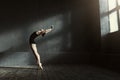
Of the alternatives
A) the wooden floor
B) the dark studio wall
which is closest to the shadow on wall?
the dark studio wall

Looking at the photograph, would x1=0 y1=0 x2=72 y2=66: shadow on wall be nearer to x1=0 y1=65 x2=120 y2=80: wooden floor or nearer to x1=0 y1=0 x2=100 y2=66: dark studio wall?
A: x1=0 y1=0 x2=100 y2=66: dark studio wall

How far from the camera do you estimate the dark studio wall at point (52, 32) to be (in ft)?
25.7

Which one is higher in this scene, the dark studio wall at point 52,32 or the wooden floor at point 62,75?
the dark studio wall at point 52,32

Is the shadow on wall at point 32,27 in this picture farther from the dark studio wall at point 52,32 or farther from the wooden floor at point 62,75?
the wooden floor at point 62,75

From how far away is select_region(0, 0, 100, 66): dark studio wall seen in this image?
784 cm

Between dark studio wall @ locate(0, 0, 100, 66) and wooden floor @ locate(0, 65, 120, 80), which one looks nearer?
wooden floor @ locate(0, 65, 120, 80)

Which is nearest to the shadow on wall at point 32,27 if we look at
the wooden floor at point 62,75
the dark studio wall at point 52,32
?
the dark studio wall at point 52,32

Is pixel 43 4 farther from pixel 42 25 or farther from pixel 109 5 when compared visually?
pixel 109 5

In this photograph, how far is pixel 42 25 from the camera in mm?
7973

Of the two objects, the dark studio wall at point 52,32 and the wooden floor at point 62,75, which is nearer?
the wooden floor at point 62,75

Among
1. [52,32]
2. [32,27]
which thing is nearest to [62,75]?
[52,32]

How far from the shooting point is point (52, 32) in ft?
26.1

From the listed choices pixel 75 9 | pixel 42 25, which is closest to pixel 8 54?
pixel 42 25

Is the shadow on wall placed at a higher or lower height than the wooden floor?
higher
